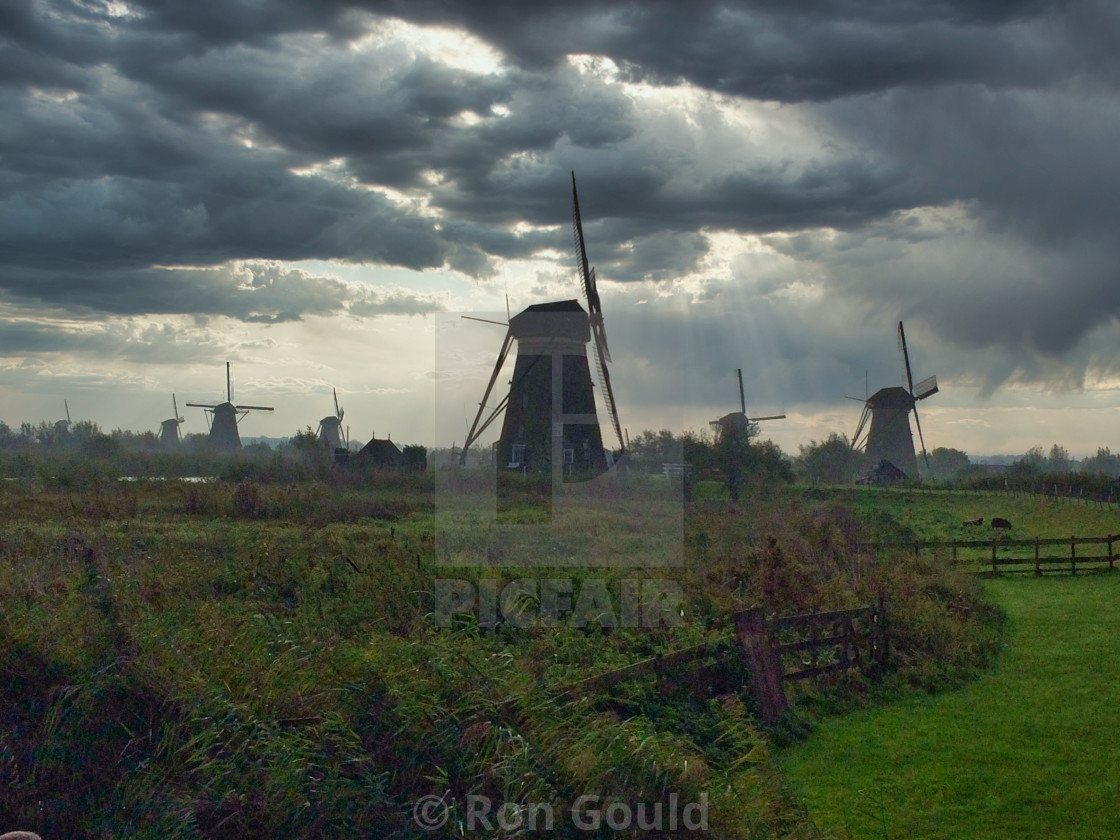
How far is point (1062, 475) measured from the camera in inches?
1729

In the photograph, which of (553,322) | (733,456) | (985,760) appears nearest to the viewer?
(985,760)

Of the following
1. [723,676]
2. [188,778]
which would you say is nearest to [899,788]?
[723,676]

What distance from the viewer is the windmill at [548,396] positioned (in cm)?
3509

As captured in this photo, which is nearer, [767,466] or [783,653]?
[783,653]

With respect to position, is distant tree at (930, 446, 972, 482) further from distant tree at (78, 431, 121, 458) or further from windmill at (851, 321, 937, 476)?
distant tree at (78, 431, 121, 458)

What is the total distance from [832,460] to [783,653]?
62.3 metres

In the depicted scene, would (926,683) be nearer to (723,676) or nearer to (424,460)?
(723,676)

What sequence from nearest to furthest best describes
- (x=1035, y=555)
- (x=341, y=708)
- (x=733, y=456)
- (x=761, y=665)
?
(x=341, y=708) → (x=761, y=665) → (x=1035, y=555) → (x=733, y=456)

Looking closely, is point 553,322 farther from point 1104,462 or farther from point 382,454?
point 1104,462

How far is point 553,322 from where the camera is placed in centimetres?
3516

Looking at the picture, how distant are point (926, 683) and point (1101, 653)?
284 centimetres

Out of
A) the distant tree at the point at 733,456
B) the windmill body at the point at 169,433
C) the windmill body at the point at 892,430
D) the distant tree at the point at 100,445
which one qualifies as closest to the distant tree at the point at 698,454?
the distant tree at the point at 733,456

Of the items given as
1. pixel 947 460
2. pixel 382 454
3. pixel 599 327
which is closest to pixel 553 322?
pixel 599 327

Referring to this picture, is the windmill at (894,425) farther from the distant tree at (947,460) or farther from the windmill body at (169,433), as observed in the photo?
the windmill body at (169,433)
